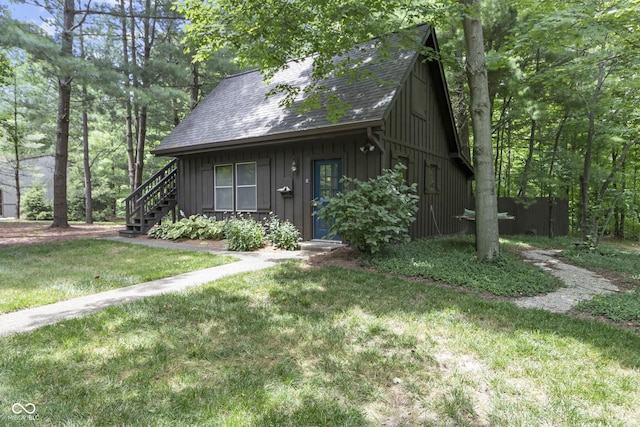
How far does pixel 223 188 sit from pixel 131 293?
6021mm

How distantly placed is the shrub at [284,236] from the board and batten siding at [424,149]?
106 inches

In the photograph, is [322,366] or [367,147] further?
[367,147]

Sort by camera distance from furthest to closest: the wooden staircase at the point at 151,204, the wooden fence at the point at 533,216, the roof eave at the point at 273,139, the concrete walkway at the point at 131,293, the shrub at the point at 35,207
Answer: the shrub at the point at 35,207, the wooden fence at the point at 533,216, the wooden staircase at the point at 151,204, the roof eave at the point at 273,139, the concrete walkway at the point at 131,293

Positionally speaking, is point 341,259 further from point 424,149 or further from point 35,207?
point 35,207

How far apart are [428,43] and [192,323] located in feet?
29.3

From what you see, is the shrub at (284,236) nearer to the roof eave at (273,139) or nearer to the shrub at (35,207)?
the roof eave at (273,139)

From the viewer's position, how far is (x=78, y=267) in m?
5.75

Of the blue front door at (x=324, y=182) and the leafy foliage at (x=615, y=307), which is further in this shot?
the blue front door at (x=324, y=182)

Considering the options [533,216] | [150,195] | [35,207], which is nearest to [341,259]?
[150,195]

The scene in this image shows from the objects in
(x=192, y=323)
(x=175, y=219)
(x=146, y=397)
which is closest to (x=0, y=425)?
(x=146, y=397)

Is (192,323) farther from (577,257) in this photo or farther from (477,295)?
(577,257)

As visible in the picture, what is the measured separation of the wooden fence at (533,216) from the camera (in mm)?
12859

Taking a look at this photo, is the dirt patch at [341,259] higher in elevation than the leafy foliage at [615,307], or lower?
higher

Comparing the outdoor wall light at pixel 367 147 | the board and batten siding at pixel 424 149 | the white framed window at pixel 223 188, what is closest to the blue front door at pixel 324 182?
the outdoor wall light at pixel 367 147
